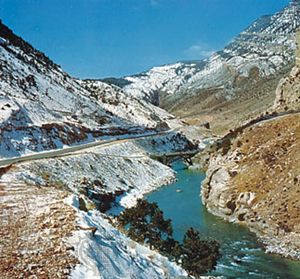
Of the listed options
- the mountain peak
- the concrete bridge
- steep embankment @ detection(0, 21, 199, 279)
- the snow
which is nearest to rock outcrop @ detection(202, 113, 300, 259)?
steep embankment @ detection(0, 21, 199, 279)

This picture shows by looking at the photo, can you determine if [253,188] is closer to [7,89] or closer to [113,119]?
[7,89]

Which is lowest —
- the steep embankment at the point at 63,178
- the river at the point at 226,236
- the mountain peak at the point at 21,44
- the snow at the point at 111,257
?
the river at the point at 226,236

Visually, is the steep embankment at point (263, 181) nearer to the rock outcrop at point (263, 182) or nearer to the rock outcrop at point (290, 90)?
the rock outcrop at point (263, 182)

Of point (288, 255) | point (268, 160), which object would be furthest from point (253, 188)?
point (288, 255)

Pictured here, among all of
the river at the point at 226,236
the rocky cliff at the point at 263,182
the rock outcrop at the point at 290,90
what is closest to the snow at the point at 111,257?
the river at the point at 226,236

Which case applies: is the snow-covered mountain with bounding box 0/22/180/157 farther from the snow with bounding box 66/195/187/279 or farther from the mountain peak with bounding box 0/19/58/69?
the snow with bounding box 66/195/187/279

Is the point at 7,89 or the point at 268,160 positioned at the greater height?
the point at 7,89
